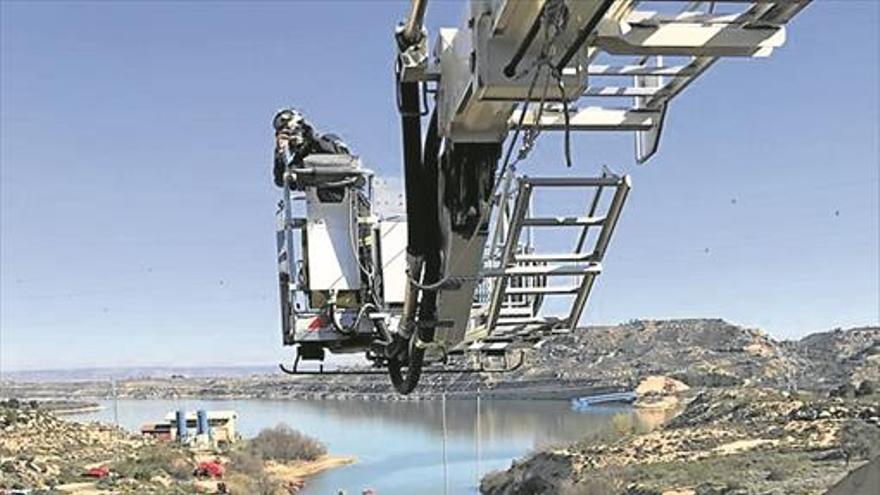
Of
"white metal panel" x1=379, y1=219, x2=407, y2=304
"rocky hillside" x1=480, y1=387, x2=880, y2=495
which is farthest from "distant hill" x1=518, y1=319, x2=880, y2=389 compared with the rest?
"white metal panel" x1=379, y1=219, x2=407, y2=304

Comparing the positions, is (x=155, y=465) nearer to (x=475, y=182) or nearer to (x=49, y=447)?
(x=49, y=447)

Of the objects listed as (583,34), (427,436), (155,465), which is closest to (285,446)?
(427,436)

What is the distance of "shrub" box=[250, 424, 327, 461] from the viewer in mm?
77375

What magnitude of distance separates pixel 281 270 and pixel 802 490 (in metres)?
27.6

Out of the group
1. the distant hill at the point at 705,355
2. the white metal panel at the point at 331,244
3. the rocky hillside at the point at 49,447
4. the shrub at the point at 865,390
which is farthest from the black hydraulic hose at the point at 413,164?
the distant hill at the point at 705,355

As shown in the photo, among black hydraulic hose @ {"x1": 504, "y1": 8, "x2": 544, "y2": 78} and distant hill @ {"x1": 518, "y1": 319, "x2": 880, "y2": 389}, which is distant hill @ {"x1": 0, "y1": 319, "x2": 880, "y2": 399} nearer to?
distant hill @ {"x1": 518, "y1": 319, "x2": 880, "y2": 389}

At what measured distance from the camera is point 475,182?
5.01 metres

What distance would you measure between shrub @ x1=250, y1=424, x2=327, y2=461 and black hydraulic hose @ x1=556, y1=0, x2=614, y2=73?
245 feet

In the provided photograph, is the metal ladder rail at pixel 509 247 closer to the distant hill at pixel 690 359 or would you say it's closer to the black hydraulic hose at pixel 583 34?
the black hydraulic hose at pixel 583 34

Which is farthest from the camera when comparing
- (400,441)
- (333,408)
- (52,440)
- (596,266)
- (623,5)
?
(333,408)

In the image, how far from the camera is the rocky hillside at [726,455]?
1495 inches

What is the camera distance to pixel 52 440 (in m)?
67.9

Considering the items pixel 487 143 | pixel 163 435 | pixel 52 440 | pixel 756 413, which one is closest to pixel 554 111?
pixel 487 143

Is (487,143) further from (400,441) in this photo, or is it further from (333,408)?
(333,408)
